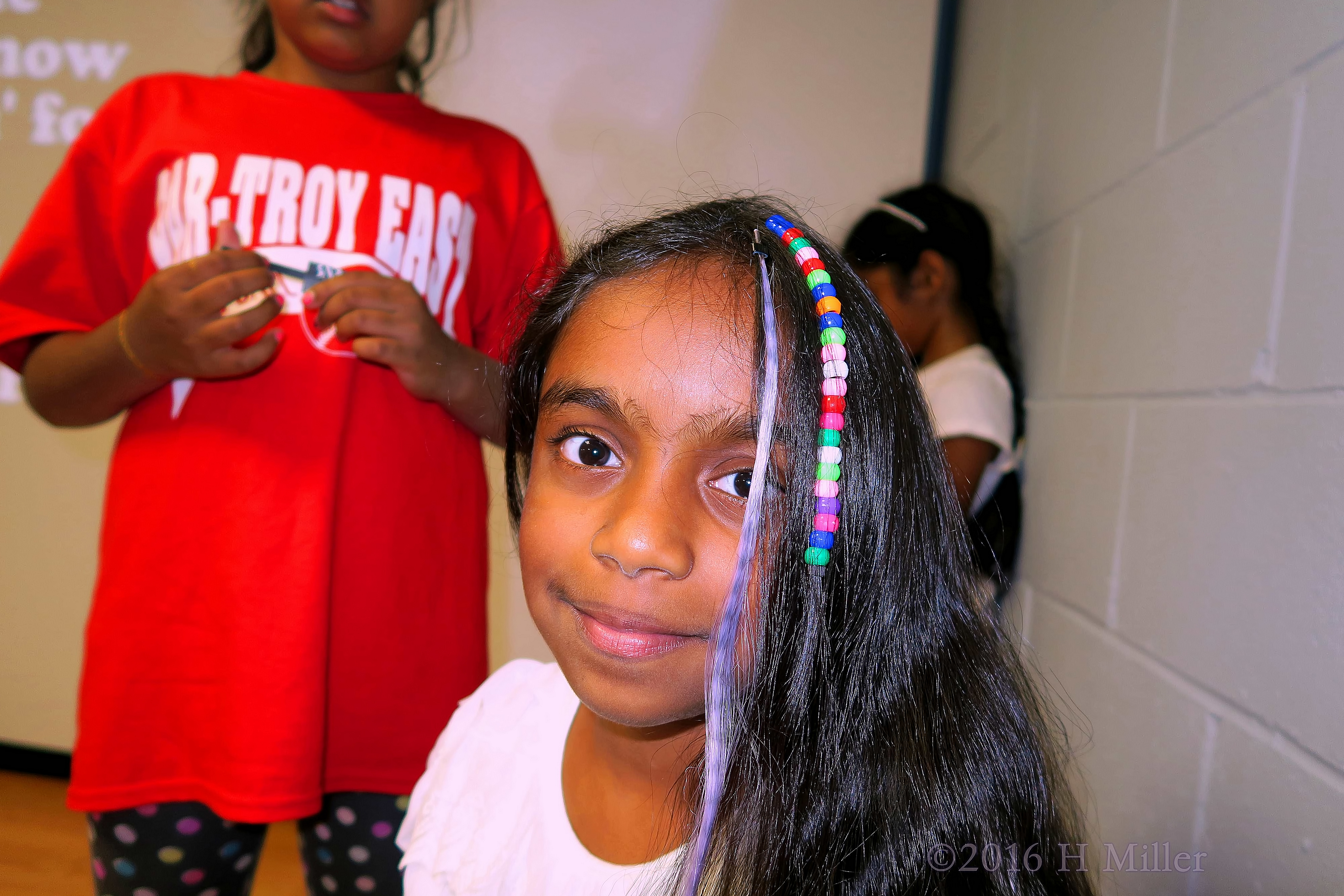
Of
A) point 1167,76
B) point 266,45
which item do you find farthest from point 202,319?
point 1167,76

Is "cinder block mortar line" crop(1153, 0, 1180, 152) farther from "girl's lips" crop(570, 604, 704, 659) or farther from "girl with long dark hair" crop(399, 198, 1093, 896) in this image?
"girl's lips" crop(570, 604, 704, 659)

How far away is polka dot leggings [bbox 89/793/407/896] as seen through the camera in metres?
0.71

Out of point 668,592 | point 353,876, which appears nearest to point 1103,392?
point 668,592

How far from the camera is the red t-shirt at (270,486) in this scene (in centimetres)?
72

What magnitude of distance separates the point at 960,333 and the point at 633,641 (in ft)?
3.34

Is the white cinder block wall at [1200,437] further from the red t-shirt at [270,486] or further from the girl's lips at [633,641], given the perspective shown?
the red t-shirt at [270,486]

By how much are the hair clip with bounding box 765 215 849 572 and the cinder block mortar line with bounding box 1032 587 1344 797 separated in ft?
1.23

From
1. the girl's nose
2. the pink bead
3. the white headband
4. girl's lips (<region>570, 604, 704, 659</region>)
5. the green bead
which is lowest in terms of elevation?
girl's lips (<region>570, 604, 704, 659</region>)

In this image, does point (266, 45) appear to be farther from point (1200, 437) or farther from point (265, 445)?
point (1200, 437)

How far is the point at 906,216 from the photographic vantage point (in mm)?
1394

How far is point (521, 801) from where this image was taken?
609mm

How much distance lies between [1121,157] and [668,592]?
84 centimetres

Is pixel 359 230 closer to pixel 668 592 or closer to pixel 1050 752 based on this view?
pixel 668 592

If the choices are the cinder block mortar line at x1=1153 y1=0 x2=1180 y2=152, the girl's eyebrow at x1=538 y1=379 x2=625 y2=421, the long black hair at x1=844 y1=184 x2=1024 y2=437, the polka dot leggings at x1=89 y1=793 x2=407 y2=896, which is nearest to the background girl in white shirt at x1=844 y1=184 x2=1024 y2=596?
the long black hair at x1=844 y1=184 x2=1024 y2=437
